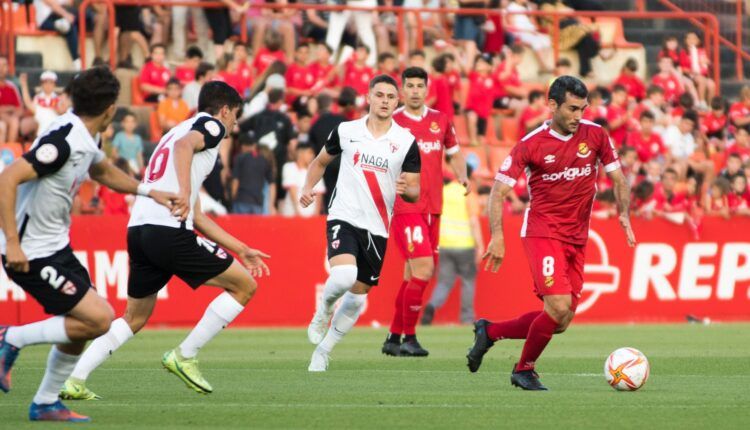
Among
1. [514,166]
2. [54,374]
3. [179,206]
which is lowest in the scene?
[54,374]

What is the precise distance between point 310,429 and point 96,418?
54.4 inches

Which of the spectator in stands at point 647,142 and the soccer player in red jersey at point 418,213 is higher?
the soccer player in red jersey at point 418,213

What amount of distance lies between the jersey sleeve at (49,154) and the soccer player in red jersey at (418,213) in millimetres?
6395

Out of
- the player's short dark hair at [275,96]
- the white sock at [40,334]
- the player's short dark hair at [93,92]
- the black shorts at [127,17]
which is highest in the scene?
the player's short dark hair at [93,92]

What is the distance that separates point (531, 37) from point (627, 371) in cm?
1759

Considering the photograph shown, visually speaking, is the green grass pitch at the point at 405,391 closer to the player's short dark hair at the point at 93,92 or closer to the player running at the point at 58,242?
the player running at the point at 58,242

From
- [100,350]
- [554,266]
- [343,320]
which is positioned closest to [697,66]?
[343,320]

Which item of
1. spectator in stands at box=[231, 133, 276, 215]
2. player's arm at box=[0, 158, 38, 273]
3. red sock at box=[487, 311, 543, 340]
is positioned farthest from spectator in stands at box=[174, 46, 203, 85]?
player's arm at box=[0, 158, 38, 273]

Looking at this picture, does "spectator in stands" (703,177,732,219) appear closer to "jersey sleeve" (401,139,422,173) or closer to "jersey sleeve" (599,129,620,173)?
"jersey sleeve" (401,139,422,173)

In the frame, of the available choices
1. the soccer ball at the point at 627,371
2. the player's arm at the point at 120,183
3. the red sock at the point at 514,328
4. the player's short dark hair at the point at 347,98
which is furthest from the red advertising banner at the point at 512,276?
the player's arm at the point at 120,183

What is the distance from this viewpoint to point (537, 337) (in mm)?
10555

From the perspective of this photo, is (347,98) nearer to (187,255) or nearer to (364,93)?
(364,93)

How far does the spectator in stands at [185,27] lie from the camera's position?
80.1 ft

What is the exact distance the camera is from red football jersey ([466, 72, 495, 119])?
2500cm
